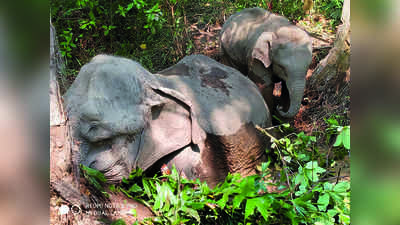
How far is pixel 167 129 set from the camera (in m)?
1.20

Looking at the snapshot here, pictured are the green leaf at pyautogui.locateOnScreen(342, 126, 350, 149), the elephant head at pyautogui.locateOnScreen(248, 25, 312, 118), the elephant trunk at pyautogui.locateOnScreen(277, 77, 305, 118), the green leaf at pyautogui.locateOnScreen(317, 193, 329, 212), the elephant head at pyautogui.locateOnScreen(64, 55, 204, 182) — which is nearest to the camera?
the green leaf at pyautogui.locateOnScreen(342, 126, 350, 149)

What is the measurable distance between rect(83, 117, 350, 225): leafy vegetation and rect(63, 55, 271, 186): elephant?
0.10m

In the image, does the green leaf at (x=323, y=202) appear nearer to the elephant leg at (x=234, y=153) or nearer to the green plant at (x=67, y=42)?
the elephant leg at (x=234, y=153)

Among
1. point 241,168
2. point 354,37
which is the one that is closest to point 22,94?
point 354,37

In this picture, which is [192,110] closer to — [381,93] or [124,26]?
[124,26]

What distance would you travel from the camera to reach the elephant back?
127 centimetres

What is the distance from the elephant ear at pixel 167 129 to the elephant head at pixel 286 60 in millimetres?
517

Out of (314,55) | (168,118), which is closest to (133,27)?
(168,118)

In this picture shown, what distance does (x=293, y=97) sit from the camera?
5.51 ft

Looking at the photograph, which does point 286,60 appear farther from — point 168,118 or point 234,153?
point 168,118

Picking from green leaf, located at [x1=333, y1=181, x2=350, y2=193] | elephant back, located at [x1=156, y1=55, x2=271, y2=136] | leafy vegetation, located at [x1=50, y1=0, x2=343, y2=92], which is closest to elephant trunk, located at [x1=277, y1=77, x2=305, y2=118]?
elephant back, located at [x1=156, y1=55, x2=271, y2=136]

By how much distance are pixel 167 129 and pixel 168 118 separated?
4cm

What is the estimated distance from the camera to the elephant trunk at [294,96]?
158 centimetres

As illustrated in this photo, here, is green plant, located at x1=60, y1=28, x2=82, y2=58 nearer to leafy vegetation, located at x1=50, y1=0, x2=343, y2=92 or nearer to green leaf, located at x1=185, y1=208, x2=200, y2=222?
leafy vegetation, located at x1=50, y1=0, x2=343, y2=92
